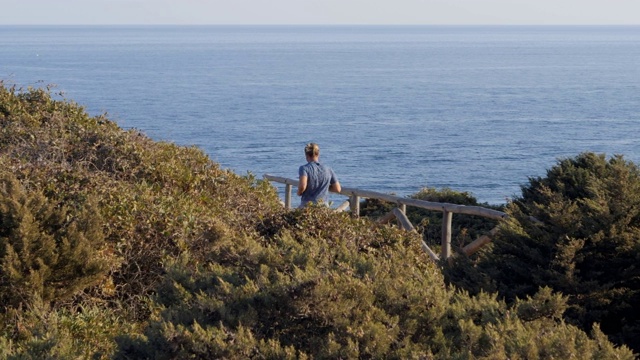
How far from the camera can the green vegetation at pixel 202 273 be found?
166 inches

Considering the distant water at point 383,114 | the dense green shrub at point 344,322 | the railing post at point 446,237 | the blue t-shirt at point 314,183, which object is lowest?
the distant water at point 383,114

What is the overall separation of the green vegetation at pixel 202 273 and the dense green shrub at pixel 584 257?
0.12 ft

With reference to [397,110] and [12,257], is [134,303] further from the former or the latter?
[397,110]

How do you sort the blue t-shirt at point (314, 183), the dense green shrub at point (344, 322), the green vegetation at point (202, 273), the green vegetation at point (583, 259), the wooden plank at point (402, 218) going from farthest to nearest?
the wooden plank at point (402, 218) < the blue t-shirt at point (314, 183) < the green vegetation at point (583, 259) < the green vegetation at point (202, 273) < the dense green shrub at point (344, 322)

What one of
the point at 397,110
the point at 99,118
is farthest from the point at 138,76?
the point at 99,118

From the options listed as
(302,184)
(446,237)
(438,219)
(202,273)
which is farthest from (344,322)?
(438,219)

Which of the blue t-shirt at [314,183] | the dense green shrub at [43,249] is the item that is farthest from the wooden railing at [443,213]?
the dense green shrub at [43,249]

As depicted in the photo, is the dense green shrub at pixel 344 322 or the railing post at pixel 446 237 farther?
the railing post at pixel 446 237

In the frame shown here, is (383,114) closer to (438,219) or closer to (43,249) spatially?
(438,219)

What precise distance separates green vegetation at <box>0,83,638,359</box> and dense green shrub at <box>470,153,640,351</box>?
0.12ft

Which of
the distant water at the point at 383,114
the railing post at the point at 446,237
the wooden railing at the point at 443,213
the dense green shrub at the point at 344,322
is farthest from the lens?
the distant water at the point at 383,114

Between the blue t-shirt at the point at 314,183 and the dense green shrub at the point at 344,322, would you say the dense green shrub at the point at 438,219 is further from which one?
the dense green shrub at the point at 344,322

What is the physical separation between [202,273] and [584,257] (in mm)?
3041

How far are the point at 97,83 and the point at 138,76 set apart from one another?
12942 millimetres
